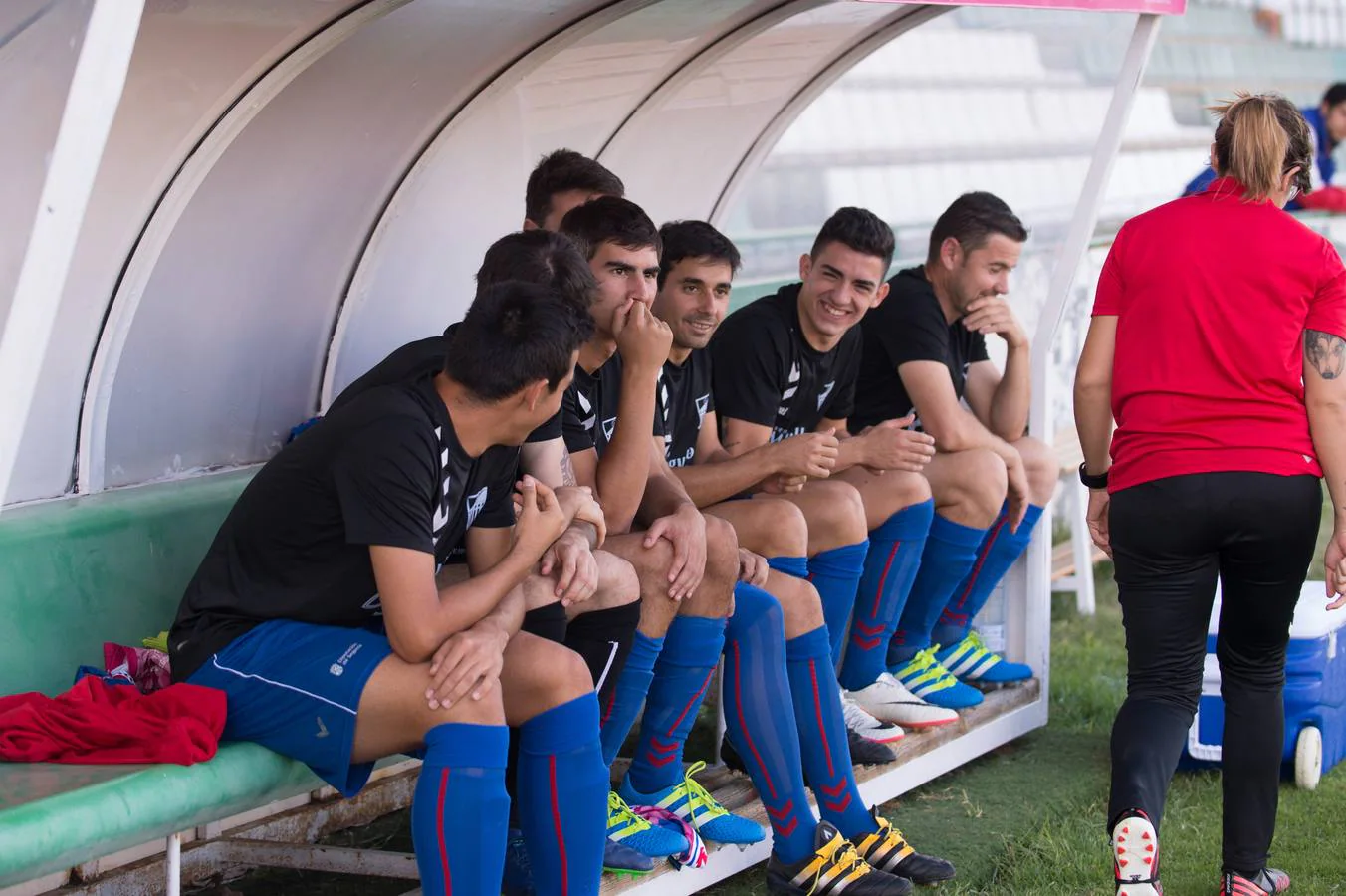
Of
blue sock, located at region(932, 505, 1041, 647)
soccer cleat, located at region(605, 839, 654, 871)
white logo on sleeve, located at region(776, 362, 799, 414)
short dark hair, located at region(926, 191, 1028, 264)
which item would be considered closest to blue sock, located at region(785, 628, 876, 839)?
soccer cleat, located at region(605, 839, 654, 871)

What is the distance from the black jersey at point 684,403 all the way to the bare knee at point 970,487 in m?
0.73

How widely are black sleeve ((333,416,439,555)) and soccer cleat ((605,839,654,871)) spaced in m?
0.81

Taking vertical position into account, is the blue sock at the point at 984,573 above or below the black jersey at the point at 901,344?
below

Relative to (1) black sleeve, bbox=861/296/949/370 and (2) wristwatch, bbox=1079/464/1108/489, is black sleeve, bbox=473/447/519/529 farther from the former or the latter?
(1) black sleeve, bbox=861/296/949/370

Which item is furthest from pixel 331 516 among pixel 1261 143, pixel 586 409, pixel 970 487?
pixel 970 487

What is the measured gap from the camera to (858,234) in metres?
Answer: 4.11

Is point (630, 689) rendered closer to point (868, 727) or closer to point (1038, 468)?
point (868, 727)

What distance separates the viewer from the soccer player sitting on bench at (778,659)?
336 centimetres

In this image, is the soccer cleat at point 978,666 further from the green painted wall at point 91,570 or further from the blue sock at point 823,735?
the green painted wall at point 91,570

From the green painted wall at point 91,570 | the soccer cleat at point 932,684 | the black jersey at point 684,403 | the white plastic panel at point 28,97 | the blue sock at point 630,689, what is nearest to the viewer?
the white plastic panel at point 28,97

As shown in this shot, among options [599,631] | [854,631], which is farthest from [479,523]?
[854,631]

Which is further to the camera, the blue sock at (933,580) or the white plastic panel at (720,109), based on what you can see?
the white plastic panel at (720,109)

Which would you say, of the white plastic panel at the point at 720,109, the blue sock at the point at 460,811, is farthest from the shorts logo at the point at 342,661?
the white plastic panel at the point at 720,109

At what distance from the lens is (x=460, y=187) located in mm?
4238
